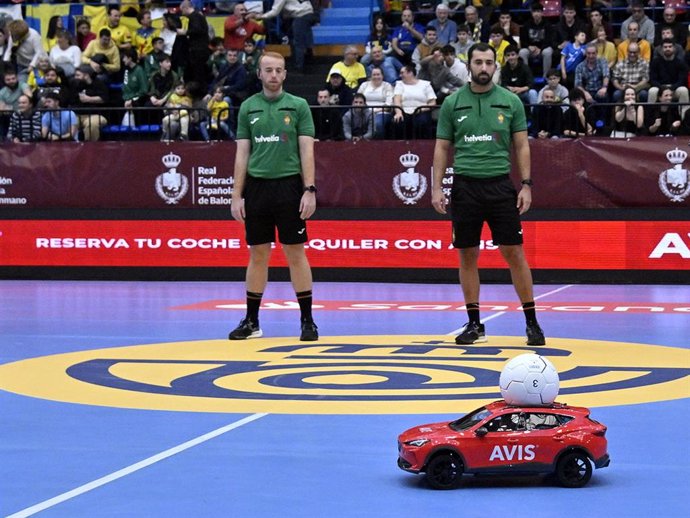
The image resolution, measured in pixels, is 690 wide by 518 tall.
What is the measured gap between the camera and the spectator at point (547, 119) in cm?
1877

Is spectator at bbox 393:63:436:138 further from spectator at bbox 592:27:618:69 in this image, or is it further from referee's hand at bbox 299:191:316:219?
referee's hand at bbox 299:191:316:219

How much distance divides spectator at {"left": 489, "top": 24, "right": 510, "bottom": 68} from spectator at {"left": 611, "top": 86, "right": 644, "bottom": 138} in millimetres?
2499

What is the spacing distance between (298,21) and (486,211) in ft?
45.2

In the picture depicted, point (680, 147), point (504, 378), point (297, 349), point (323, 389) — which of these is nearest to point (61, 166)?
point (680, 147)

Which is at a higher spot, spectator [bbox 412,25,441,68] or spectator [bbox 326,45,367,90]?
spectator [bbox 412,25,441,68]

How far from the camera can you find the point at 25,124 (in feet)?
66.6

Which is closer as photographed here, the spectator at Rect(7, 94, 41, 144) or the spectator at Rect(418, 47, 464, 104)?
the spectator at Rect(418, 47, 464, 104)

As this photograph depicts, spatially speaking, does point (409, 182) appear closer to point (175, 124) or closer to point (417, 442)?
point (175, 124)

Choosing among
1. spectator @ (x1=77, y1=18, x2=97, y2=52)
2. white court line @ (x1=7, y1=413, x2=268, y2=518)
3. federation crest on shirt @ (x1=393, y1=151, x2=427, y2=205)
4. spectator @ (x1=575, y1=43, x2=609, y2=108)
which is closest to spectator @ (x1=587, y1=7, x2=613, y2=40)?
spectator @ (x1=575, y1=43, x2=609, y2=108)

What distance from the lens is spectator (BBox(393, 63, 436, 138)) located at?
19125 millimetres

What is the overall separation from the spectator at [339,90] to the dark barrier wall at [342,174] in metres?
1.28

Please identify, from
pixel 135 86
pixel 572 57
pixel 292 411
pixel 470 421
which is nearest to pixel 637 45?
pixel 572 57

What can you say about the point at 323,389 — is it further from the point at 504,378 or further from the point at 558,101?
the point at 558,101

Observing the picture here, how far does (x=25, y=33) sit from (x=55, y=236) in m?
5.16
